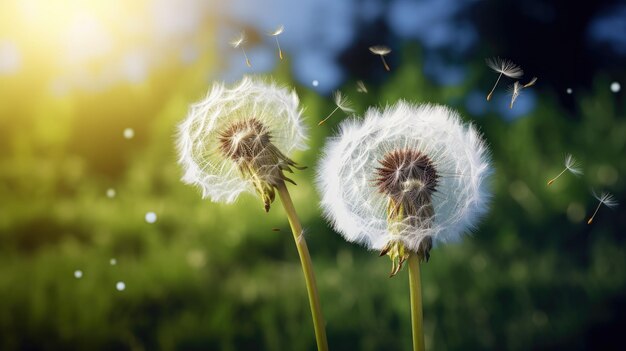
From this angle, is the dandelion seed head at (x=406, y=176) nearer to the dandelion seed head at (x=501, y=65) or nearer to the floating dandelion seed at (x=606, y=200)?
the dandelion seed head at (x=501, y=65)

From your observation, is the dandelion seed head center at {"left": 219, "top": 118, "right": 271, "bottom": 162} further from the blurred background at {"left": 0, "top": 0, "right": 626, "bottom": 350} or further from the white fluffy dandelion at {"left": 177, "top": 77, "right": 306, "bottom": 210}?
the blurred background at {"left": 0, "top": 0, "right": 626, "bottom": 350}

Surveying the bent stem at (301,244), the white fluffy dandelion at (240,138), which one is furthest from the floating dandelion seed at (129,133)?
the bent stem at (301,244)

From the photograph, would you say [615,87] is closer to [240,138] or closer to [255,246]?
[255,246]

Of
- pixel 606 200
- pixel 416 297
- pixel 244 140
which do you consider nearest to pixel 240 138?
pixel 244 140

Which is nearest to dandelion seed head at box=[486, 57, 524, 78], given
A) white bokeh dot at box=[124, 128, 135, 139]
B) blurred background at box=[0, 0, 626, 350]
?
blurred background at box=[0, 0, 626, 350]

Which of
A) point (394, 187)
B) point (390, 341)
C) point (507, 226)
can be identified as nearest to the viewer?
point (394, 187)

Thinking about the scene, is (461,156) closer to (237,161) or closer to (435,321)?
(237,161)

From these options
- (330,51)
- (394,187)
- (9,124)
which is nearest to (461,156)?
(394,187)
